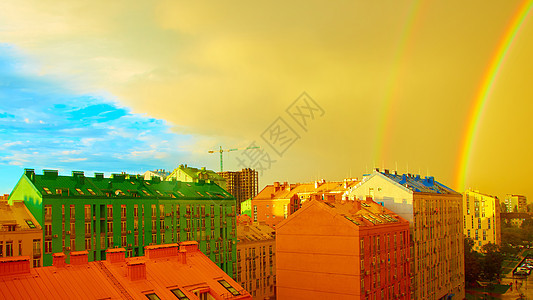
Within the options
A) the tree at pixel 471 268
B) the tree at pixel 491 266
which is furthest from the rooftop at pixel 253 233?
the tree at pixel 491 266

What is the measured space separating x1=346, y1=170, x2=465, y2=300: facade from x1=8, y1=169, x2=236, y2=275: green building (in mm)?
21646

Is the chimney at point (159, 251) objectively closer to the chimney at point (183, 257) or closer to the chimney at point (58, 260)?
the chimney at point (183, 257)

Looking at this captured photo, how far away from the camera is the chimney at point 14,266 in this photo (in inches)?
1107

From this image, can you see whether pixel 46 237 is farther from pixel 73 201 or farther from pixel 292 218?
pixel 292 218

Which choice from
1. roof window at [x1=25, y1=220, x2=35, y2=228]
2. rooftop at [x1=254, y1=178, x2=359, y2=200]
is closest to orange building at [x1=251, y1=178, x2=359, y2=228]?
rooftop at [x1=254, y1=178, x2=359, y2=200]

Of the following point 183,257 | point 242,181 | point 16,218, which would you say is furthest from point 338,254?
point 242,181

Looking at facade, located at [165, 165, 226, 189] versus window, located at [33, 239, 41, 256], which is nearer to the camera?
window, located at [33, 239, 41, 256]

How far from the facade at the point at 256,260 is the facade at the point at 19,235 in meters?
33.0

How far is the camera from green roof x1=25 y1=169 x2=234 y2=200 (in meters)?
54.4

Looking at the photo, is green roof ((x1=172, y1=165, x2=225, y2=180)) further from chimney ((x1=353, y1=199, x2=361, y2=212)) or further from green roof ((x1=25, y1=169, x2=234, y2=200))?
chimney ((x1=353, y1=199, x2=361, y2=212))

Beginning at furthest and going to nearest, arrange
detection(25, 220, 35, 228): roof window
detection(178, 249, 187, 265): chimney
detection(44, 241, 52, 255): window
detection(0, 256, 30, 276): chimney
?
detection(44, 241, 52, 255): window → detection(25, 220, 35, 228): roof window → detection(178, 249, 187, 265): chimney → detection(0, 256, 30, 276): chimney

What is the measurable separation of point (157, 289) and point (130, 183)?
36133 mm

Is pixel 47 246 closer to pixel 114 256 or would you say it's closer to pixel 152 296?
pixel 114 256

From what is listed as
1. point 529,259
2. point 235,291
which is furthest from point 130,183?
point 529,259
